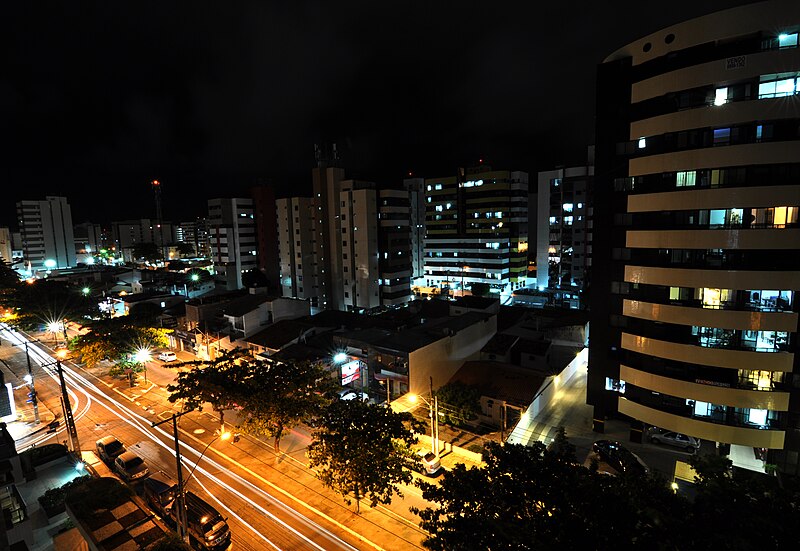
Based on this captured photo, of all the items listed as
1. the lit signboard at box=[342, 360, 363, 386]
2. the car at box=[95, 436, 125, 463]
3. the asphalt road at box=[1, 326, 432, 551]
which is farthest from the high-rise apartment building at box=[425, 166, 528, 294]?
the car at box=[95, 436, 125, 463]

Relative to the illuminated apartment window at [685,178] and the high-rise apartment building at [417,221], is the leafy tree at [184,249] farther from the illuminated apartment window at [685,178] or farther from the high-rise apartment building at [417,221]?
the illuminated apartment window at [685,178]

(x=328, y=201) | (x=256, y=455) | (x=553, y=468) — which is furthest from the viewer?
(x=328, y=201)

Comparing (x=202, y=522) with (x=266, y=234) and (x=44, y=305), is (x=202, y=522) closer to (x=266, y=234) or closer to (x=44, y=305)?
(x=44, y=305)

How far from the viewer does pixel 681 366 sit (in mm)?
26547

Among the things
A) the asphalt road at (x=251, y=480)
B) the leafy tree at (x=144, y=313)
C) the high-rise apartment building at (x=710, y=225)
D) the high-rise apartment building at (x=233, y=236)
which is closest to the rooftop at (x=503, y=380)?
the high-rise apartment building at (x=710, y=225)

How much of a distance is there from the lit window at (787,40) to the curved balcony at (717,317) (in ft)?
51.7

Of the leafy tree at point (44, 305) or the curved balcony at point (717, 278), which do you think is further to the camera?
the leafy tree at point (44, 305)

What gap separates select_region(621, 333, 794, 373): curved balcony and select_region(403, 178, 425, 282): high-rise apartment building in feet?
214

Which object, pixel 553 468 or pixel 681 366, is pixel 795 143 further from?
pixel 553 468

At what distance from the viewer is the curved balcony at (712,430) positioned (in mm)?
24203

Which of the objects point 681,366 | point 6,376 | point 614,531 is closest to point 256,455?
point 614,531

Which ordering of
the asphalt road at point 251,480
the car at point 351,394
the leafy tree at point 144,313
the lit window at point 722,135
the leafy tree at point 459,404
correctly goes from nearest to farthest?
the asphalt road at point 251,480, the lit window at point 722,135, the leafy tree at point 459,404, the car at point 351,394, the leafy tree at point 144,313

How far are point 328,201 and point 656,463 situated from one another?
201ft

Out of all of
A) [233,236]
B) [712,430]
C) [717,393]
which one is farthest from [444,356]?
[233,236]
